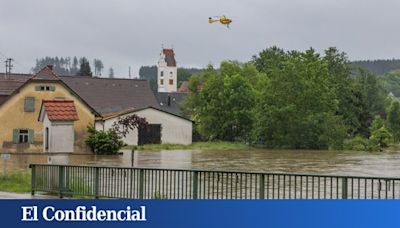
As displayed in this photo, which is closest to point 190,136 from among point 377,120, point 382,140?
point 382,140

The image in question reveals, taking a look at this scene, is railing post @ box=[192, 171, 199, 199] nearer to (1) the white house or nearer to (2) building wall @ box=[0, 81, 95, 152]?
(2) building wall @ box=[0, 81, 95, 152]

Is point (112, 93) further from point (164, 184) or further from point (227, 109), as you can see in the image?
point (164, 184)

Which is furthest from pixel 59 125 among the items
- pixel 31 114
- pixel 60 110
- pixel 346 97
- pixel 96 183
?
pixel 346 97

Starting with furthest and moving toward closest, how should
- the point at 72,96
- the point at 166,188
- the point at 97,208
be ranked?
the point at 72,96 < the point at 166,188 < the point at 97,208

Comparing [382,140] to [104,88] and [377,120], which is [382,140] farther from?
[104,88]

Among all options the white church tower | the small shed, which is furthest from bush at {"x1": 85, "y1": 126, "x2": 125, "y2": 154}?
the white church tower

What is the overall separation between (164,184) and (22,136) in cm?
3717

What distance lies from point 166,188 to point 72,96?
38.1 meters

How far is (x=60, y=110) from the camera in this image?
4947cm

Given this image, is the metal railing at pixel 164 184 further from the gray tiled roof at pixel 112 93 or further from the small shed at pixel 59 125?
the gray tiled roof at pixel 112 93

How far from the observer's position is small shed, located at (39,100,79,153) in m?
49.2

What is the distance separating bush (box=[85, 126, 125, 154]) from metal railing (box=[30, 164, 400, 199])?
103 ft

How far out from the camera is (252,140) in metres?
75.1

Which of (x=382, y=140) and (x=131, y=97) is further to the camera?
(x=131, y=97)
